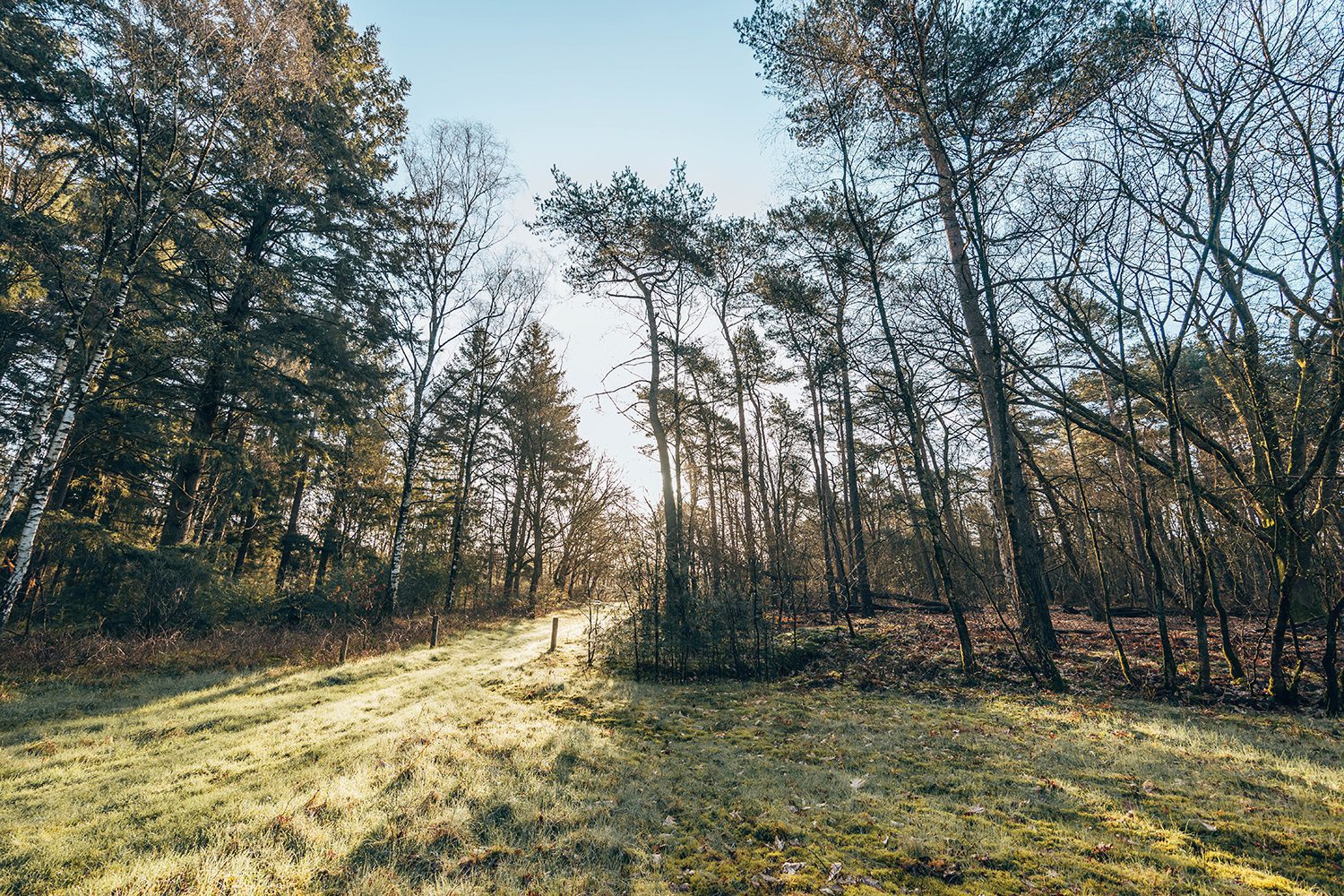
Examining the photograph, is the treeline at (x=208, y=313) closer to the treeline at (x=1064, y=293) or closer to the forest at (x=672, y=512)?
the forest at (x=672, y=512)

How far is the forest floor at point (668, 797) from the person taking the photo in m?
3.03

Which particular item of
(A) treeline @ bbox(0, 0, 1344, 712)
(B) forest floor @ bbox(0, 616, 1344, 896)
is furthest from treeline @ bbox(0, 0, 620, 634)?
(B) forest floor @ bbox(0, 616, 1344, 896)

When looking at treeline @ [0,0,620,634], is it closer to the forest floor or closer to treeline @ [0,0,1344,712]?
treeline @ [0,0,1344,712]

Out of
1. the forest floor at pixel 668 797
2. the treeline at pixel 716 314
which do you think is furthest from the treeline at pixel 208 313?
the forest floor at pixel 668 797

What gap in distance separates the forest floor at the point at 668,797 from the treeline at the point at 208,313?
189 inches

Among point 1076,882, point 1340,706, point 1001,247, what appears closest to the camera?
point 1076,882

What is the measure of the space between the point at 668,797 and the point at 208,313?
12.8 m

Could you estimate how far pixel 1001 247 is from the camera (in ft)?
28.8

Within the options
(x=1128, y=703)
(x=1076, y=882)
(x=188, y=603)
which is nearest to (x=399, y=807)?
(x=1076, y=882)

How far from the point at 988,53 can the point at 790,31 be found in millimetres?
3413

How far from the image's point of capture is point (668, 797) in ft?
14.3

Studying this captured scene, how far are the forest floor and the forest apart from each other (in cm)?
5

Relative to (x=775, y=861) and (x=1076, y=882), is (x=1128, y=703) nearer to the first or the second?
(x=1076, y=882)

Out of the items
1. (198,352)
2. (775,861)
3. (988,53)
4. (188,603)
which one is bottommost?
(775,861)
